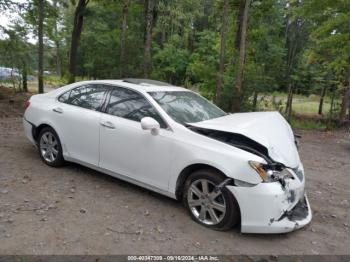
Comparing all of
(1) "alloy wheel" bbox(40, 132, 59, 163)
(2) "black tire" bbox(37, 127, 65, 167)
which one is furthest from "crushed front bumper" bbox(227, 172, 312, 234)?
(1) "alloy wheel" bbox(40, 132, 59, 163)

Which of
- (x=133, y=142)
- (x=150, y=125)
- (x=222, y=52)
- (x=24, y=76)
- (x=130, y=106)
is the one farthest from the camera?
(x=24, y=76)

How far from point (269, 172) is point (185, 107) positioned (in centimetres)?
161

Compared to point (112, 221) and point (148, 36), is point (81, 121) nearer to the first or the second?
point (112, 221)

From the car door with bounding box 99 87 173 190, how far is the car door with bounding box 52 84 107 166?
0.56 feet

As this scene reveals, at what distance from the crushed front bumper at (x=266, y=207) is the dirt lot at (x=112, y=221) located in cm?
21

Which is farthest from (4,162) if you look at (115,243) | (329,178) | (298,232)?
(329,178)

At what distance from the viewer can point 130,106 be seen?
4605 millimetres

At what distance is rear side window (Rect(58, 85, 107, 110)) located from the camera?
4.96 meters

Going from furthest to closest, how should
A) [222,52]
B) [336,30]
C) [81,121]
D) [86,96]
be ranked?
[336,30]
[222,52]
[86,96]
[81,121]

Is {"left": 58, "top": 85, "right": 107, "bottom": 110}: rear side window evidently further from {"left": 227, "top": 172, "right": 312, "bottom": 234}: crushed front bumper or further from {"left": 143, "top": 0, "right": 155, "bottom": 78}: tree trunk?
{"left": 143, "top": 0, "right": 155, "bottom": 78}: tree trunk

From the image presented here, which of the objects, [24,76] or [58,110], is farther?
[24,76]

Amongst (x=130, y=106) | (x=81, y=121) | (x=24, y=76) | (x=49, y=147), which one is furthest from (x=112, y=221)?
(x=24, y=76)

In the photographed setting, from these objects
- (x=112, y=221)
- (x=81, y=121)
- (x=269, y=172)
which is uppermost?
(x=81, y=121)

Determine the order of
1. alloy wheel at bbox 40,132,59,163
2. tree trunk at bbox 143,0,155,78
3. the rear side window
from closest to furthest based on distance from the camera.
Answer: the rear side window < alloy wheel at bbox 40,132,59,163 < tree trunk at bbox 143,0,155,78
